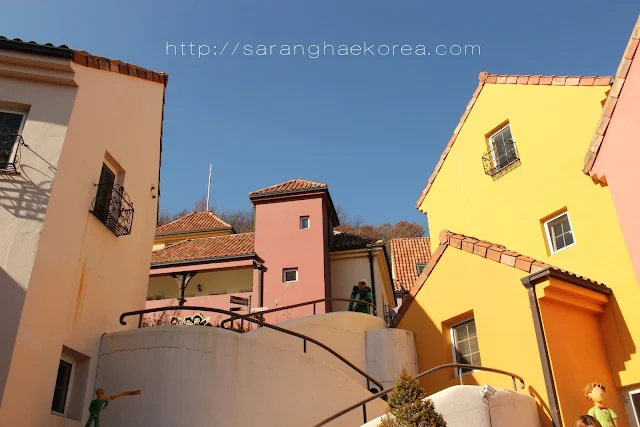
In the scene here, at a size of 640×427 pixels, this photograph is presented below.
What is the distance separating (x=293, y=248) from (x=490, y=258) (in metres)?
11.6

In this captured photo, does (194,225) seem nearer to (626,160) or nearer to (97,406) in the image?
(97,406)

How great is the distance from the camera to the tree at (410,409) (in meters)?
6.64

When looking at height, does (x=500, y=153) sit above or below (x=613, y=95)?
above

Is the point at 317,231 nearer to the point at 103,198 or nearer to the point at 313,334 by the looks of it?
the point at 313,334

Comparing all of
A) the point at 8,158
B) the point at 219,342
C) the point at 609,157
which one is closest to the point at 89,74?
the point at 8,158

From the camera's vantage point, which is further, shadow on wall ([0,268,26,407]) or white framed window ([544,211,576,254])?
white framed window ([544,211,576,254])

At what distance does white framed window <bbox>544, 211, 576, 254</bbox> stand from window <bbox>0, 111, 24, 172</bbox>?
10.5 m

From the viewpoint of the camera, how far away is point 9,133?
8562 mm

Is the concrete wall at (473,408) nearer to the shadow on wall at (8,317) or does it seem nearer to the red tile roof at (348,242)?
the shadow on wall at (8,317)

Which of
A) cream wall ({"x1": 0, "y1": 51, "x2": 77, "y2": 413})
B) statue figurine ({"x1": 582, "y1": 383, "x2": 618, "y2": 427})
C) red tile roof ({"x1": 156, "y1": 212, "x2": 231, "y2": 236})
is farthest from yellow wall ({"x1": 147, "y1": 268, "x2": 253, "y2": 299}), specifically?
statue figurine ({"x1": 582, "y1": 383, "x2": 618, "y2": 427})

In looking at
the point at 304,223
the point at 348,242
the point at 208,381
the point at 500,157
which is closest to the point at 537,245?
the point at 500,157

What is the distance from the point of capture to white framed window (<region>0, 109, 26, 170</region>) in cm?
838

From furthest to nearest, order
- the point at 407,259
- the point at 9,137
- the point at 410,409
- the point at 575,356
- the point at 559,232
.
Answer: the point at 407,259 < the point at 559,232 < the point at 575,356 < the point at 9,137 < the point at 410,409

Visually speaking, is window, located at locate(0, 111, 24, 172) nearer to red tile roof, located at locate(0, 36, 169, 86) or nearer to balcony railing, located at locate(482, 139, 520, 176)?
red tile roof, located at locate(0, 36, 169, 86)
